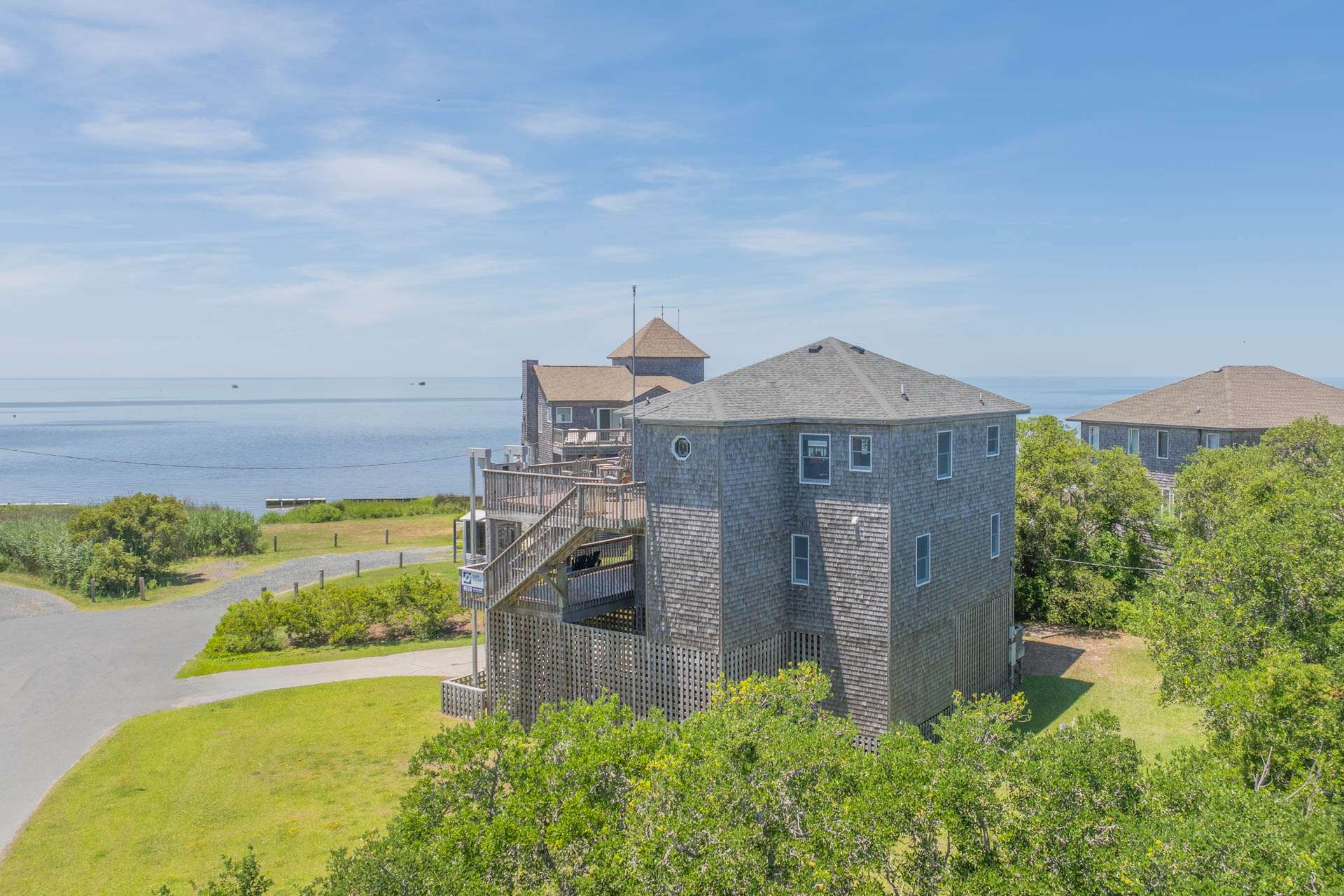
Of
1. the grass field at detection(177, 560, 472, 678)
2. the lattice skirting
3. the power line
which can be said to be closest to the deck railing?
the lattice skirting

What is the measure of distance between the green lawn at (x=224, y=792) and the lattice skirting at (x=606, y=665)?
232 cm

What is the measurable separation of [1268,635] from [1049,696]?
24.2ft

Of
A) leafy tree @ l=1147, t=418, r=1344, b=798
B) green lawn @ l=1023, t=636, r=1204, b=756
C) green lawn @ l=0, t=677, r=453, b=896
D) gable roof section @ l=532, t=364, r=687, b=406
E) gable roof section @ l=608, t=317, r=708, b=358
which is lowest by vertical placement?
green lawn @ l=0, t=677, r=453, b=896

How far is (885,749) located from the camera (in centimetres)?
1057

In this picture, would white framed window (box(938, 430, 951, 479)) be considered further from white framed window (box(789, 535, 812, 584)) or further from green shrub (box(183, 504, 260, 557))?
green shrub (box(183, 504, 260, 557))

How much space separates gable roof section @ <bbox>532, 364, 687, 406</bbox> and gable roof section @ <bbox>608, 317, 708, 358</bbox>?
4.04ft

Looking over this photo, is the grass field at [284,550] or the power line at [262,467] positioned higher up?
the power line at [262,467]

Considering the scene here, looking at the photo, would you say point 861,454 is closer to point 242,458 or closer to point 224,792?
point 224,792

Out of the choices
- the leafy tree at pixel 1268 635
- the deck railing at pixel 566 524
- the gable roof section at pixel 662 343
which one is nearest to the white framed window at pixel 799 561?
the deck railing at pixel 566 524

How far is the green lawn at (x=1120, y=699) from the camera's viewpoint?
18312 mm

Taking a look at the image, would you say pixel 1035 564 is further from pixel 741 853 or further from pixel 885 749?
pixel 741 853

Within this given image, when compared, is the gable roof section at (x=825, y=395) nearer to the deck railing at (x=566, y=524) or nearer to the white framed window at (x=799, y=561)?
the deck railing at (x=566, y=524)

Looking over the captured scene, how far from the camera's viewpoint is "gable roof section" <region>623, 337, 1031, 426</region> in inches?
655

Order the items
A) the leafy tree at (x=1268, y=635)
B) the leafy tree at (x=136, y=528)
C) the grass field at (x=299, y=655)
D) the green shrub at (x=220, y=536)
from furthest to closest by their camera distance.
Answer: the green shrub at (x=220, y=536), the leafy tree at (x=136, y=528), the grass field at (x=299, y=655), the leafy tree at (x=1268, y=635)
